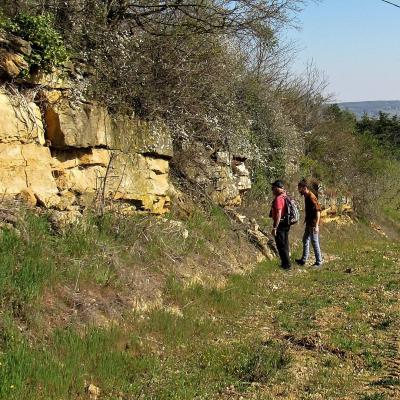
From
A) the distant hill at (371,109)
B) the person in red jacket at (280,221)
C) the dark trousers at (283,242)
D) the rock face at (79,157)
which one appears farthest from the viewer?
the distant hill at (371,109)

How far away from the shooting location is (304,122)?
909 inches

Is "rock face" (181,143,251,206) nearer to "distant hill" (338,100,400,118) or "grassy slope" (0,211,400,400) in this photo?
"grassy slope" (0,211,400,400)

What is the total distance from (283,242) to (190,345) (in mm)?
5477

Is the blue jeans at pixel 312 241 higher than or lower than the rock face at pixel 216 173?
lower

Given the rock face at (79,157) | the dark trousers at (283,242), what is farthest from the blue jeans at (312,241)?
the rock face at (79,157)

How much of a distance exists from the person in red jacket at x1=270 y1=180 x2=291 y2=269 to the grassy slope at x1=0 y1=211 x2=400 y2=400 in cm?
278

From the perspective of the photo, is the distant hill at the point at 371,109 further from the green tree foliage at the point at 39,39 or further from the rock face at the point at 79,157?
the green tree foliage at the point at 39,39

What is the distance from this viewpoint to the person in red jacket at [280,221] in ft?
37.3

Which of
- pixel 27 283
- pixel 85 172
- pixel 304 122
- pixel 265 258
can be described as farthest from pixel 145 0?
pixel 304 122

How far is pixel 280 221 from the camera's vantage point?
1158cm

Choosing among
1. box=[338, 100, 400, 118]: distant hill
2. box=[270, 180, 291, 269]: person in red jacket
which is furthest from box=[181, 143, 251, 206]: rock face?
box=[338, 100, 400, 118]: distant hill

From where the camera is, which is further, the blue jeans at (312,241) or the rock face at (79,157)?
the blue jeans at (312,241)

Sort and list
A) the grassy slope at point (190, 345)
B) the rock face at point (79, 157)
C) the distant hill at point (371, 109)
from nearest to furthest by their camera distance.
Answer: the grassy slope at point (190, 345)
the rock face at point (79, 157)
the distant hill at point (371, 109)

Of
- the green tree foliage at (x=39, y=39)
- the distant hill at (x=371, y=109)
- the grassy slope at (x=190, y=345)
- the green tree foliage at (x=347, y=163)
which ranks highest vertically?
the distant hill at (x=371, y=109)
